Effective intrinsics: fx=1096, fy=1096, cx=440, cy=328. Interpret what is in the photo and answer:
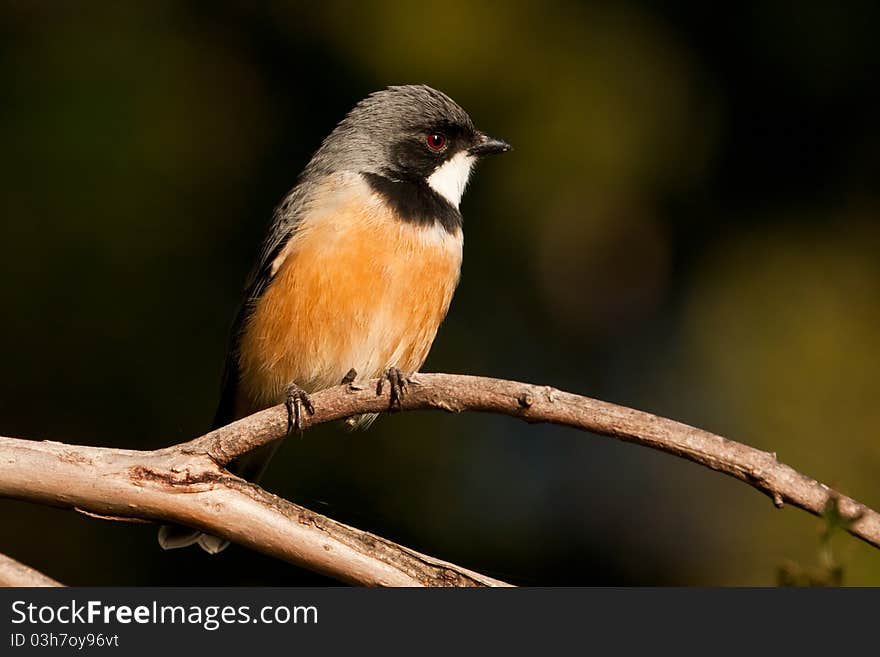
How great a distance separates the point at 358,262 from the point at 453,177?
1033 mm

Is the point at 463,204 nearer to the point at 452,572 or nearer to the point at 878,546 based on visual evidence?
the point at 452,572

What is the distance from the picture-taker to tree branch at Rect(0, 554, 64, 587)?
3.55 m

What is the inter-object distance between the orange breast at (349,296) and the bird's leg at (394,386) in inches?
23.7

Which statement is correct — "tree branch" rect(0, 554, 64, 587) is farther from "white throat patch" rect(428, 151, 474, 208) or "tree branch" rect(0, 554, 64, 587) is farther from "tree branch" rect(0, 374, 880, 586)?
"white throat patch" rect(428, 151, 474, 208)

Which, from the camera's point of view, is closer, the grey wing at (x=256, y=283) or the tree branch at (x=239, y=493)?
the tree branch at (x=239, y=493)

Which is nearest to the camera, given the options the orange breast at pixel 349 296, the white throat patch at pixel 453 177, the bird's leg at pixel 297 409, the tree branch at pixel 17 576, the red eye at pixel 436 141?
the tree branch at pixel 17 576

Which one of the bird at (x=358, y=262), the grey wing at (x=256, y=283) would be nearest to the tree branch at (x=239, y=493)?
the bird at (x=358, y=262)

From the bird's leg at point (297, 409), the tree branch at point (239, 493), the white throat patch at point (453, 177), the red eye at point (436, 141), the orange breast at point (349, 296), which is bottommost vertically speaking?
the tree branch at point (239, 493)

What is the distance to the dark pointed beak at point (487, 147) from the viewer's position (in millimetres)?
6082

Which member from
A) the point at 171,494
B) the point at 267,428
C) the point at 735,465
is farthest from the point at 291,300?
the point at 735,465

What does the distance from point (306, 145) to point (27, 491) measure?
133 inches

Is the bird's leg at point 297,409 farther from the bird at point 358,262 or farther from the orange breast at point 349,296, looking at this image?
the orange breast at point 349,296

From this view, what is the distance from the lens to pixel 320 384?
218 inches

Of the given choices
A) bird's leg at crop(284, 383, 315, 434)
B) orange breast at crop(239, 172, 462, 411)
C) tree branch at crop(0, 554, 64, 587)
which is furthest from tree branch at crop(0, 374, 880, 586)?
orange breast at crop(239, 172, 462, 411)
